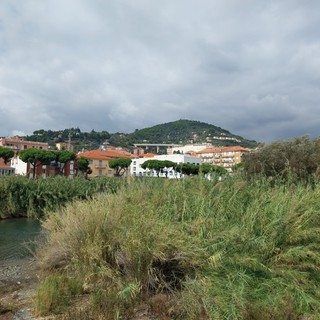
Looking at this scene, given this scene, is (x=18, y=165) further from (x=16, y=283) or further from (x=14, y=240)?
(x=16, y=283)

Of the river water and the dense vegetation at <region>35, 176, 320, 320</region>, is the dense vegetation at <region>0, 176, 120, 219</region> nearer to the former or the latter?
the river water

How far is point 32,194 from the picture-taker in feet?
82.4

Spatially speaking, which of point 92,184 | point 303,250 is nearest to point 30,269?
point 303,250

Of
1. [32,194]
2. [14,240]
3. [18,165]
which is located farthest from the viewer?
[18,165]

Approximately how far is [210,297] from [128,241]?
127 cm

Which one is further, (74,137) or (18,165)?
(74,137)

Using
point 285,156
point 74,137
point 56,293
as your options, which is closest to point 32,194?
point 285,156

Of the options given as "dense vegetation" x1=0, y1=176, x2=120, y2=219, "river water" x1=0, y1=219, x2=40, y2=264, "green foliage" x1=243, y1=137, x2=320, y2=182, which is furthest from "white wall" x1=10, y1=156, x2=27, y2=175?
"green foliage" x1=243, y1=137, x2=320, y2=182

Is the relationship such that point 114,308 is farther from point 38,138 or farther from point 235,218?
point 38,138

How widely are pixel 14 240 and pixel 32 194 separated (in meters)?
10.9

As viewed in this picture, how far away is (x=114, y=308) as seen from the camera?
165 inches

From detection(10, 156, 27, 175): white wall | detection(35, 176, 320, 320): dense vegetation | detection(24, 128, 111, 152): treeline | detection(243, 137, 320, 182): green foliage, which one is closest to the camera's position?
detection(35, 176, 320, 320): dense vegetation

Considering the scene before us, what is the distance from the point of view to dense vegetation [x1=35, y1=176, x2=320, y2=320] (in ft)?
13.7

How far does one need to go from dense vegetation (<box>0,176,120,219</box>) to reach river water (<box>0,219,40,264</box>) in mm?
1419
